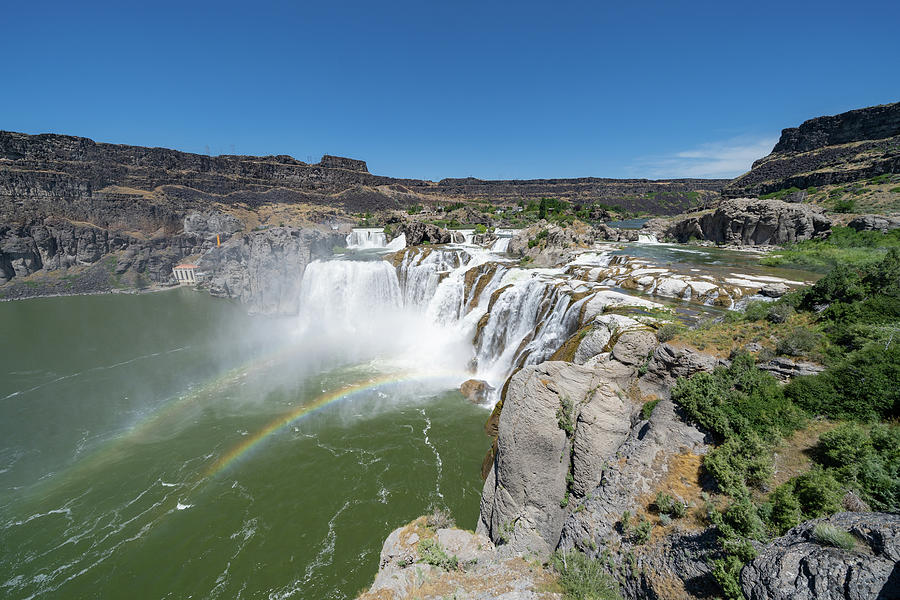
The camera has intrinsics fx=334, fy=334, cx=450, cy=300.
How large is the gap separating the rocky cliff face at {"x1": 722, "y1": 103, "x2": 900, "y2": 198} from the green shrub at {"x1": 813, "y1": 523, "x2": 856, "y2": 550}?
77199mm

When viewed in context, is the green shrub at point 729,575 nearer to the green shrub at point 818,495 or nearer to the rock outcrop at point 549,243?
the green shrub at point 818,495

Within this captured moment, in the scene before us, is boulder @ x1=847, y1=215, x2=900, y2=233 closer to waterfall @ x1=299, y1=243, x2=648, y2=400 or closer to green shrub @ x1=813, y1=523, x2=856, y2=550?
waterfall @ x1=299, y1=243, x2=648, y2=400

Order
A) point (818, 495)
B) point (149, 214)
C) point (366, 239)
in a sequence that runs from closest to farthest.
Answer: point (818, 495) < point (366, 239) < point (149, 214)

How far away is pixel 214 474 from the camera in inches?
560

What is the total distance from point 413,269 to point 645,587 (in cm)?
2823

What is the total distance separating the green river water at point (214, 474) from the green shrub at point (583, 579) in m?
5.58

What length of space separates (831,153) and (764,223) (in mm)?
68925

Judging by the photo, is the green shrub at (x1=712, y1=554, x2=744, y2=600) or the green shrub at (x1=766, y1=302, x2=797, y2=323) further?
the green shrub at (x1=766, y1=302, x2=797, y2=323)

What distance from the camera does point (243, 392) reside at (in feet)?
68.9

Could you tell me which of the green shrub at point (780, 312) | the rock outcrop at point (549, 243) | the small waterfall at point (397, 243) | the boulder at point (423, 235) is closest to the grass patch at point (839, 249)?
the rock outcrop at point (549, 243)

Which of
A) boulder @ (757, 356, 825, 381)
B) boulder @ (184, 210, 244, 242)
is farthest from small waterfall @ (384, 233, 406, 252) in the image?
boulder @ (757, 356, 825, 381)

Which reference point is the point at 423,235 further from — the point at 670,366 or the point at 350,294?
the point at 670,366

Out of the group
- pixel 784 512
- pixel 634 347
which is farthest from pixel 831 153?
pixel 784 512

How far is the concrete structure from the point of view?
5388cm
